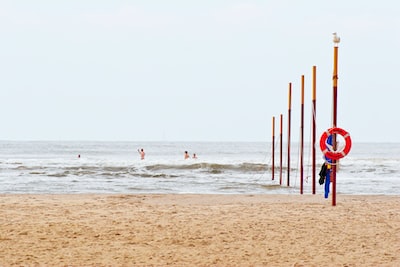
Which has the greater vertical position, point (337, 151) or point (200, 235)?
point (337, 151)

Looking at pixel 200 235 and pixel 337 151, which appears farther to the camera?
pixel 337 151

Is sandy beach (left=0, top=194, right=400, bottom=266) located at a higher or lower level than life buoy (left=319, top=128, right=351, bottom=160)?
lower

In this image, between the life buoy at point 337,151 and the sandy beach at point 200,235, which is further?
the life buoy at point 337,151

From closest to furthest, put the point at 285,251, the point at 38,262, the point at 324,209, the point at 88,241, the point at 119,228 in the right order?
the point at 38,262, the point at 285,251, the point at 88,241, the point at 119,228, the point at 324,209

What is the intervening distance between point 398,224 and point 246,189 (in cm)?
1058

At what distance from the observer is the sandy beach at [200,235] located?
7414mm

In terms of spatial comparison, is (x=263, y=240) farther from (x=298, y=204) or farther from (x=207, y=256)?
(x=298, y=204)

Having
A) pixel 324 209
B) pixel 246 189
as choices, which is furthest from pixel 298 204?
pixel 246 189

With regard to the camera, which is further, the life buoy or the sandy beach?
the life buoy

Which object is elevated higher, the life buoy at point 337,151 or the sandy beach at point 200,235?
the life buoy at point 337,151

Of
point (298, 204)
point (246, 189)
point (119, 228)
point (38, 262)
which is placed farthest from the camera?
point (246, 189)

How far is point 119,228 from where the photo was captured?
9.29 meters

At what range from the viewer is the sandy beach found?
7.41 m

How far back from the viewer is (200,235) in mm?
A: 8750
